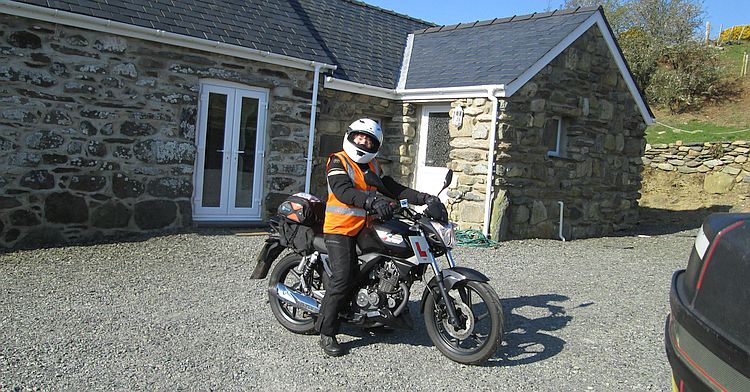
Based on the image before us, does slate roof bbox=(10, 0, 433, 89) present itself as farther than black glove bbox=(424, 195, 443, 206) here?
Yes

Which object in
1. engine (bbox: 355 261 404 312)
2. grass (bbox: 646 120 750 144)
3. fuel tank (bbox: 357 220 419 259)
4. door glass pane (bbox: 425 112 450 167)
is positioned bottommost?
engine (bbox: 355 261 404 312)

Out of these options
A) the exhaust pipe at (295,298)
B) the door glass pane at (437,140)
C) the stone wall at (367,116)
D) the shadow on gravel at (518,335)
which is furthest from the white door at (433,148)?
the exhaust pipe at (295,298)

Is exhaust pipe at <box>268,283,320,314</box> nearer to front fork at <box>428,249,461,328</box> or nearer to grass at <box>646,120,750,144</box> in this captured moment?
front fork at <box>428,249,461,328</box>

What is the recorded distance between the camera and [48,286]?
5809 millimetres

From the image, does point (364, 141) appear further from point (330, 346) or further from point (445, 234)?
point (330, 346)

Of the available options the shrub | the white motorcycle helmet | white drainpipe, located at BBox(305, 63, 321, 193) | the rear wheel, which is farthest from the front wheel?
the shrub

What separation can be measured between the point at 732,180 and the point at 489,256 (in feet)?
32.5

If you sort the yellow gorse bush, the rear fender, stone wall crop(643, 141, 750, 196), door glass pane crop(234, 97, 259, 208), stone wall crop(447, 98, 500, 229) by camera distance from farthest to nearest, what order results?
1. the yellow gorse bush
2. stone wall crop(643, 141, 750, 196)
3. stone wall crop(447, 98, 500, 229)
4. door glass pane crop(234, 97, 259, 208)
5. the rear fender

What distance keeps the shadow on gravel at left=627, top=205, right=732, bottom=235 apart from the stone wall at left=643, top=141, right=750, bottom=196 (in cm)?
113

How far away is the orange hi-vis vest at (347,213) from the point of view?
175 inches

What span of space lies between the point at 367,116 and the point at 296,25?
1972 mm

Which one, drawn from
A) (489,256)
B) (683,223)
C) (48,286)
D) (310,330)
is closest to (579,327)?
(310,330)

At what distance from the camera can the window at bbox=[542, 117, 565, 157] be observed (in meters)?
11.0

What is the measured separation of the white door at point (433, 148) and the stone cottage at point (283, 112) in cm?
3
